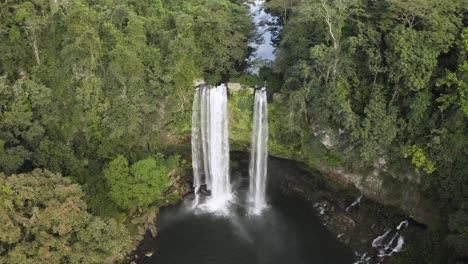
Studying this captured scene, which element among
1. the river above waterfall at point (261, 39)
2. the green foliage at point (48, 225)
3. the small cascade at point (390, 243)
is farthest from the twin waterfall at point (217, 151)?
the green foliage at point (48, 225)

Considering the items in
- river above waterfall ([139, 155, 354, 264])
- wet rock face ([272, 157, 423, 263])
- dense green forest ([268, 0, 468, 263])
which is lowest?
river above waterfall ([139, 155, 354, 264])

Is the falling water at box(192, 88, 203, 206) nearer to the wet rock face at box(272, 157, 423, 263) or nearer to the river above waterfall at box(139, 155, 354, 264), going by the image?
the river above waterfall at box(139, 155, 354, 264)

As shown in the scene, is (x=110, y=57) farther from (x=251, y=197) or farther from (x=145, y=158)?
(x=251, y=197)

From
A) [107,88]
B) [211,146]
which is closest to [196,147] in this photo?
[211,146]

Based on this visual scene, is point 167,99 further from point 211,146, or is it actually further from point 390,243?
point 390,243

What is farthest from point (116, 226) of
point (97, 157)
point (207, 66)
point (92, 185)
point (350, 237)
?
point (350, 237)

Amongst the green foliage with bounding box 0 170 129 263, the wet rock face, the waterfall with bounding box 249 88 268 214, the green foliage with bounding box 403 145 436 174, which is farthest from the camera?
the waterfall with bounding box 249 88 268 214

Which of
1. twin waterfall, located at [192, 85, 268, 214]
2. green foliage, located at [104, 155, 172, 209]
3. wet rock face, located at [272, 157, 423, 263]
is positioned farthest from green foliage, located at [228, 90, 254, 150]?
green foliage, located at [104, 155, 172, 209]
